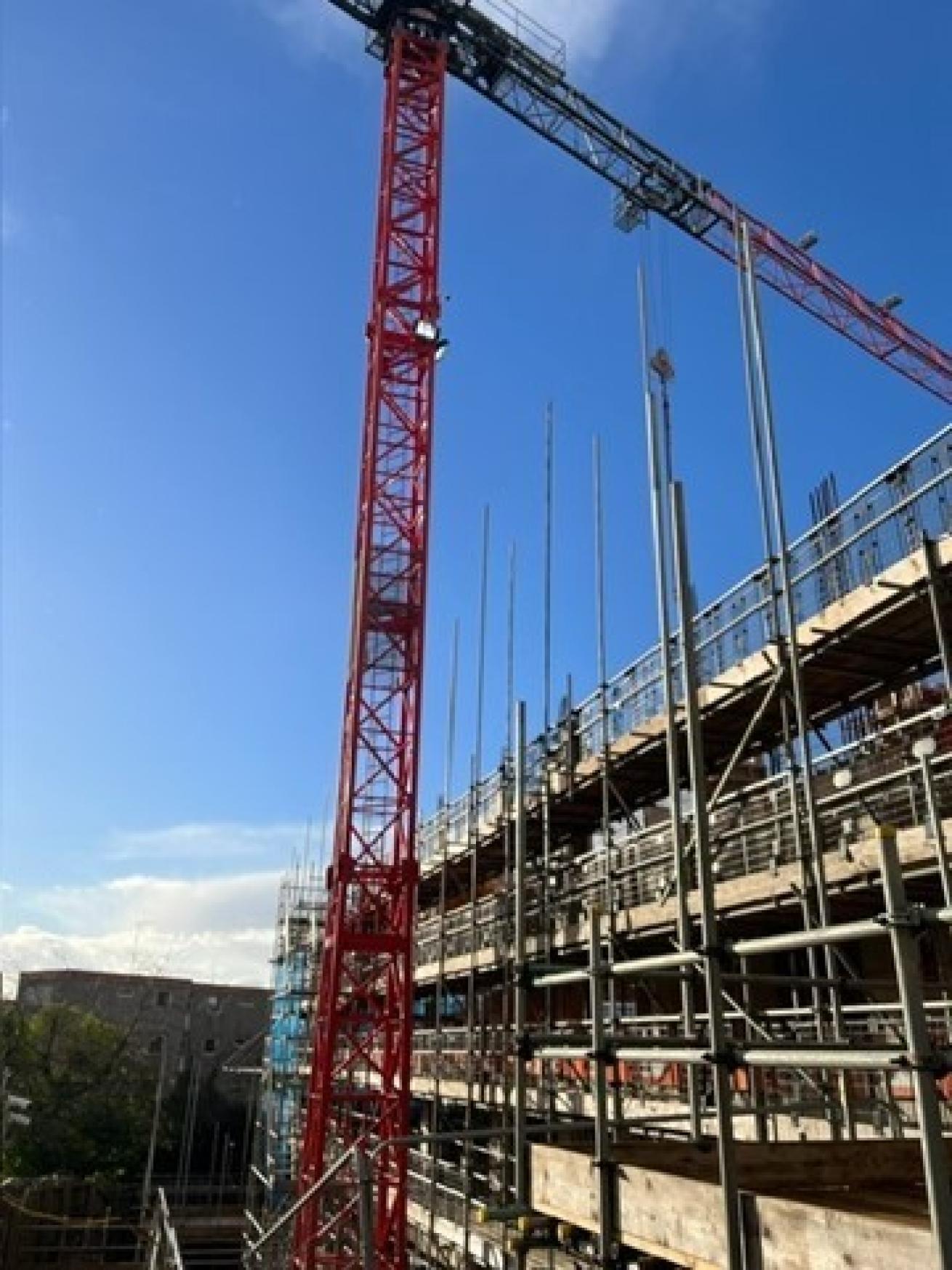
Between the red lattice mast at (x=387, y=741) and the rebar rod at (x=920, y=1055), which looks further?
the red lattice mast at (x=387, y=741)

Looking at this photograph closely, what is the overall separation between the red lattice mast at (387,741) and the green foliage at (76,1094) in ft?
53.2

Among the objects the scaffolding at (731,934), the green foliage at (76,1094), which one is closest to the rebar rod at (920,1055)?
the scaffolding at (731,934)

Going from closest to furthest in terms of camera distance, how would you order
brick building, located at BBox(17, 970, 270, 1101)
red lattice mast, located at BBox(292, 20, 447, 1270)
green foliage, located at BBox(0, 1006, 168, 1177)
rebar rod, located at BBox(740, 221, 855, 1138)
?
rebar rod, located at BBox(740, 221, 855, 1138) → red lattice mast, located at BBox(292, 20, 447, 1270) → green foliage, located at BBox(0, 1006, 168, 1177) → brick building, located at BBox(17, 970, 270, 1101)

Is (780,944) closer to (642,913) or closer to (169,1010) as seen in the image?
(642,913)

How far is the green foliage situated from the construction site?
23.5 ft

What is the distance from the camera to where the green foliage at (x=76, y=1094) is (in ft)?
116

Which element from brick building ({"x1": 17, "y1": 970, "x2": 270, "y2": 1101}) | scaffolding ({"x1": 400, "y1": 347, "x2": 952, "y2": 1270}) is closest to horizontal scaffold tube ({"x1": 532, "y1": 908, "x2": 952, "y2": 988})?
scaffolding ({"x1": 400, "y1": 347, "x2": 952, "y2": 1270})

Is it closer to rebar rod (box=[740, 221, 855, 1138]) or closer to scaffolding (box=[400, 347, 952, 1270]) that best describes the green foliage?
scaffolding (box=[400, 347, 952, 1270])

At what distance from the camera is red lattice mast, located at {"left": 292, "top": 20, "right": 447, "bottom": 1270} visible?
1977cm

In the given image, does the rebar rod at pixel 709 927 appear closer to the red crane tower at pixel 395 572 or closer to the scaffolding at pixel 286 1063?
the red crane tower at pixel 395 572

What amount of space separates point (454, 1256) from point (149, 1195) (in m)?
22.5

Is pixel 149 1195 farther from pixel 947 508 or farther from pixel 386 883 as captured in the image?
pixel 947 508

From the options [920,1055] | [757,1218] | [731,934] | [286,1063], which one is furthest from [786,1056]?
[286,1063]

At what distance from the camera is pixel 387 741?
22250mm
